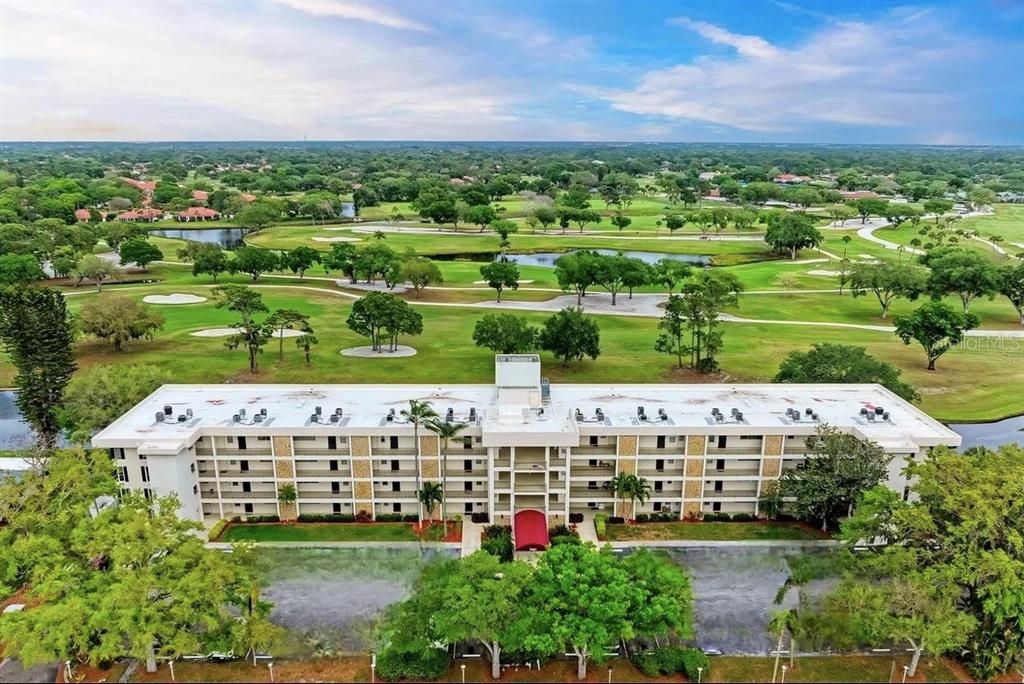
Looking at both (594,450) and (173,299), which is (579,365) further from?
(173,299)

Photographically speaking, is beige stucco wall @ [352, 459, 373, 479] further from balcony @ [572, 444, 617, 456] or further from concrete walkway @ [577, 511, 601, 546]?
concrete walkway @ [577, 511, 601, 546]

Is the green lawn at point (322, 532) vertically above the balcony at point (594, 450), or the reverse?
the balcony at point (594, 450)

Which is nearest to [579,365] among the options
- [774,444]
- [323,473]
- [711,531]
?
[774,444]

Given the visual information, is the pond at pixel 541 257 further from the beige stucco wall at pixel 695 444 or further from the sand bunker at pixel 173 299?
the beige stucco wall at pixel 695 444

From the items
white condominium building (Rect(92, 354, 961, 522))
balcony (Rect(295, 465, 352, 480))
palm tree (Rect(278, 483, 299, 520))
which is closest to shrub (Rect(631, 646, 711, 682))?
white condominium building (Rect(92, 354, 961, 522))

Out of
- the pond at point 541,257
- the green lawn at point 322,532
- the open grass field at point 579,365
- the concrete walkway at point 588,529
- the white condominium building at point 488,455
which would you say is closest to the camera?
the concrete walkway at point 588,529

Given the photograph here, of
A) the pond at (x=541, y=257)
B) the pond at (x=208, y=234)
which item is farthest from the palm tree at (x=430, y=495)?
the pond at (x=208, y=234)
